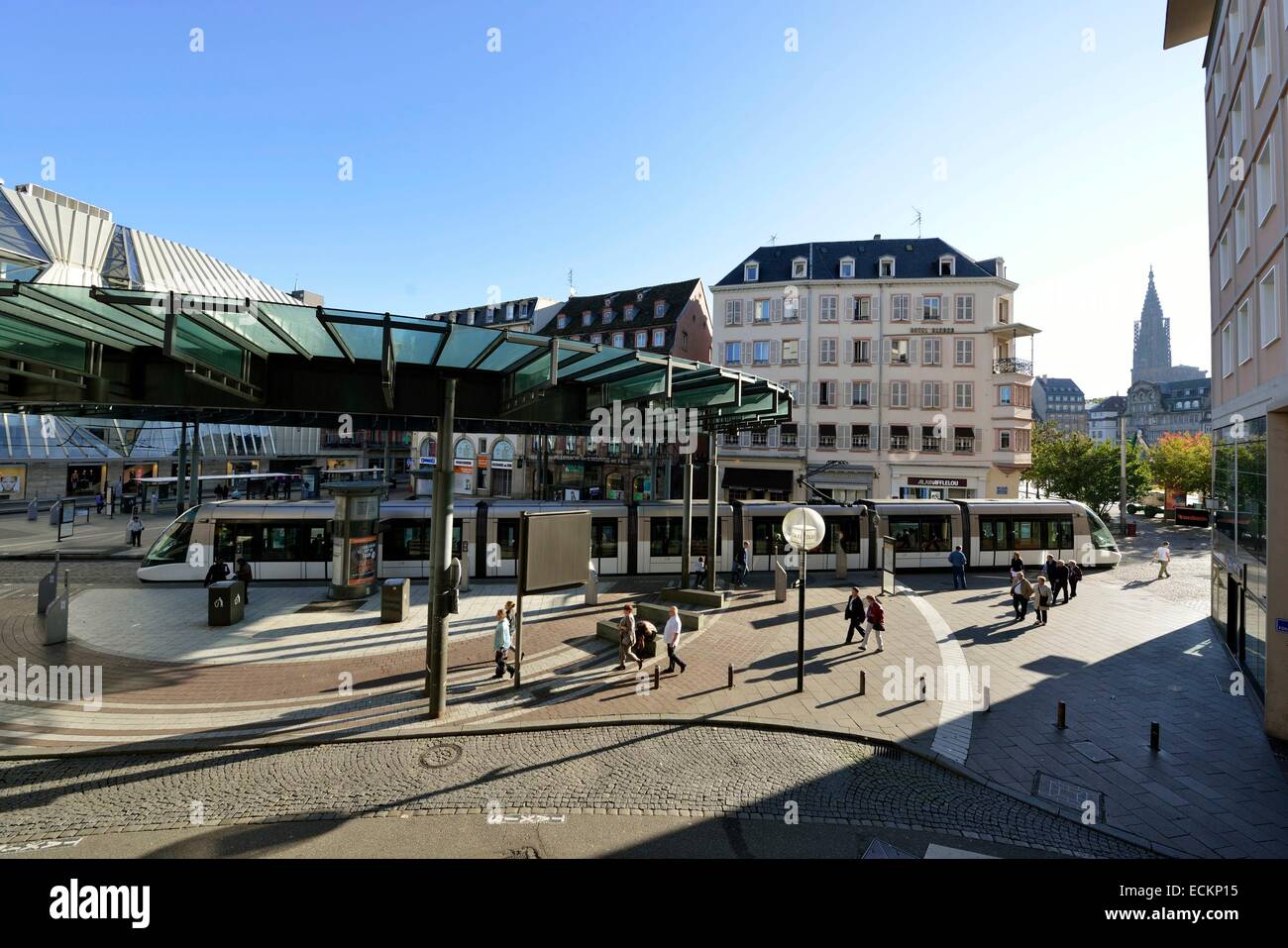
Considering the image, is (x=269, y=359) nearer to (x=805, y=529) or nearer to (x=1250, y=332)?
(x=805, y=529)

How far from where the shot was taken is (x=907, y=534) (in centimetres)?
2373

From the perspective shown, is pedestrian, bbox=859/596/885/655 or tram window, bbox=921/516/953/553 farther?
tram window, bbox=921/516/953/553

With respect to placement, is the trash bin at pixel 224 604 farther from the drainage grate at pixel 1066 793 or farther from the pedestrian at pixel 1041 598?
the pedestrian at pixel 1041 598

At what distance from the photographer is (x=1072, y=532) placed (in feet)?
79.6

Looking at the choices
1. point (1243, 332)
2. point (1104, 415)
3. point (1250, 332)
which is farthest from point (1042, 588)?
point (1104, 415)

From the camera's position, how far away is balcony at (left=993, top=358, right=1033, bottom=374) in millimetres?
38875

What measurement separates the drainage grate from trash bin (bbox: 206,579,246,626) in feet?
57.3

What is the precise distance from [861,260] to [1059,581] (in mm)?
30850

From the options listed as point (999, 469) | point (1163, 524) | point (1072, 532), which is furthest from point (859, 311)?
point (1163, 524)

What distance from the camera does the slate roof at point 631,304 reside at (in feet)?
174

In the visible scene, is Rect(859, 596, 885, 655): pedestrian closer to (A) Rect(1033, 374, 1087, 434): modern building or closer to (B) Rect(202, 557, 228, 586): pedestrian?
(B) Rect(202, 557, 228, 586): pedestrian

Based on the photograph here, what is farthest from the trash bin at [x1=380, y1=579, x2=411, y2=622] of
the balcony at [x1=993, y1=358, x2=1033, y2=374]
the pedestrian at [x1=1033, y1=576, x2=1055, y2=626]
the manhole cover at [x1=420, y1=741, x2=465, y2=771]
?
the balcony at [x1=993, y1=358, x2=1033, y2=374]

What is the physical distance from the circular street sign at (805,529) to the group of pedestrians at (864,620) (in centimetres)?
327
